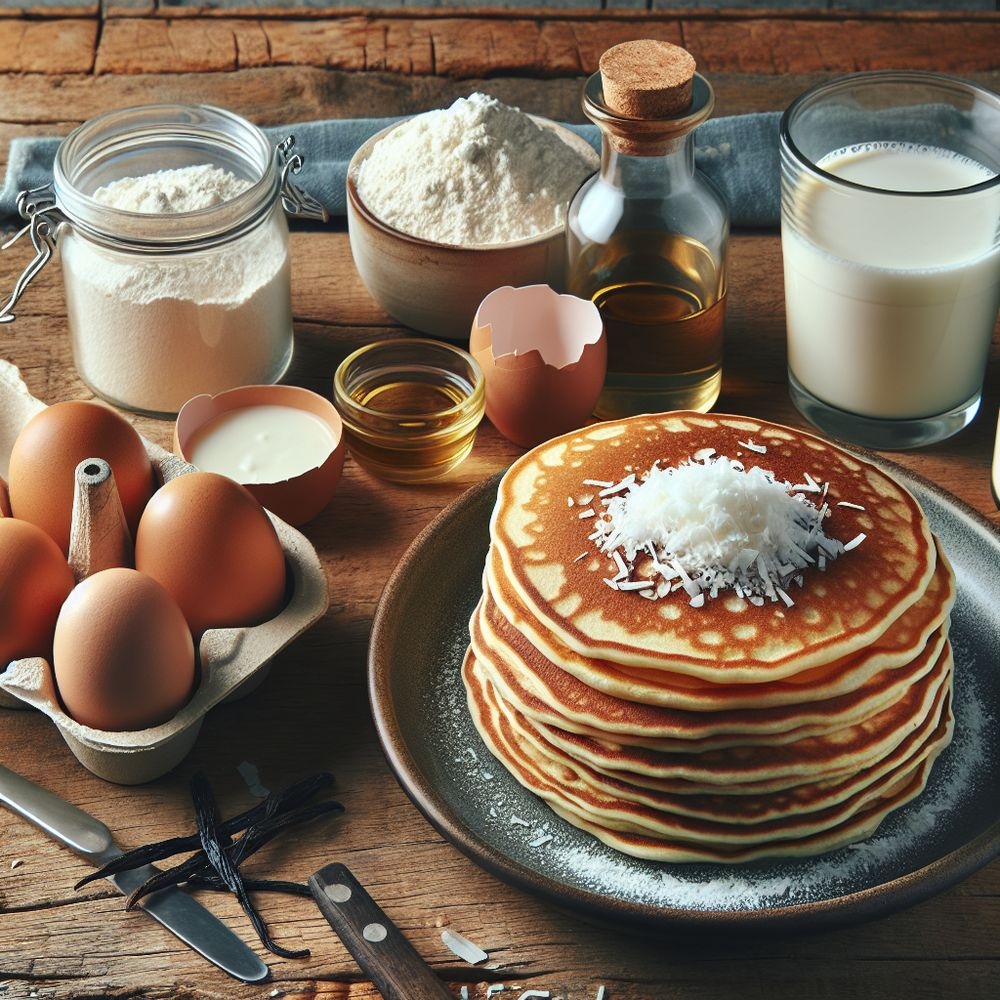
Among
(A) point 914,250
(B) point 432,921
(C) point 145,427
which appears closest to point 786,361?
(A) point 914,250

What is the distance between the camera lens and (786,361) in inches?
68.6

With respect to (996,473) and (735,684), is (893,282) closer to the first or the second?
(996,473)

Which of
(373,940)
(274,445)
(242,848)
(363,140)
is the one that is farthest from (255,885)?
(363,140)

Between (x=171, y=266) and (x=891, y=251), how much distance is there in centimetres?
78

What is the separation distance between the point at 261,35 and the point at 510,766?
1.52m

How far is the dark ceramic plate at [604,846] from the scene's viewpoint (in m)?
1.06

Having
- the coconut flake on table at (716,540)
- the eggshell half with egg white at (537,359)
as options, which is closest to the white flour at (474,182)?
the eggshell half with egg white at (537,359)

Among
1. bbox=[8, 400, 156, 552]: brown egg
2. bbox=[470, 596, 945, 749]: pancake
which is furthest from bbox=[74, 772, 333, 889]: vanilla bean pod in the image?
bbox=[8, 400, 156, 552]: brown egg

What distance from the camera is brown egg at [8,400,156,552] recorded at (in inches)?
51.4

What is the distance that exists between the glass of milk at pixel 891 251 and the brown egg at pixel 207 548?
26.7 inches

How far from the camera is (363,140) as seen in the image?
2006 millimetres

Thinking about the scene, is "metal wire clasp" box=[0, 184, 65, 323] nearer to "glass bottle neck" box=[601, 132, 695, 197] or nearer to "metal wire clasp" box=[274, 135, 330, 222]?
"metal wire clasp" box=[274, 135, 330, 222]

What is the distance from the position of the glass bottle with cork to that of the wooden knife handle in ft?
2.39

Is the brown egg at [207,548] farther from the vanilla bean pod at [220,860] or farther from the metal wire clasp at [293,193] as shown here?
the metal wire clasp at [293,193]
